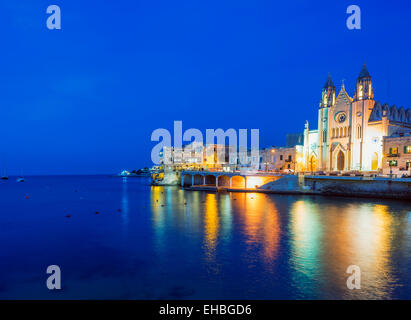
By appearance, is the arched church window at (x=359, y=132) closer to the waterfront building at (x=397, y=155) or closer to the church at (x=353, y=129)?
the church at (x=353, y=129)

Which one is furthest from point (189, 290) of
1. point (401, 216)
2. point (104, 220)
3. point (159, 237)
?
point (401, 216)

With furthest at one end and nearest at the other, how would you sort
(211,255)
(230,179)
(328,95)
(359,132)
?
(328,95) < (230,179) < (359,132) < (211,255)

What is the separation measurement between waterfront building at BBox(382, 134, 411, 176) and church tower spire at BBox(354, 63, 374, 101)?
1316 cm

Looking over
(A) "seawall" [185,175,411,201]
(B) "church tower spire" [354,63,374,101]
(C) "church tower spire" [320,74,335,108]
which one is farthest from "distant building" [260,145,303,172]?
(B) "church tower spire" [354,63,374,101]

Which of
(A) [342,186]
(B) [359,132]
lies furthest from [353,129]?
(A) [342,186]

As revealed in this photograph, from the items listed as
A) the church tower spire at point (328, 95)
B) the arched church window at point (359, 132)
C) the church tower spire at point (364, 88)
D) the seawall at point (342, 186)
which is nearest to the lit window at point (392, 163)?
the seawall at point (342, 186)

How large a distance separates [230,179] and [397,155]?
33230 mm

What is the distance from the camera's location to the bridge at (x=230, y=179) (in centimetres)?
5890

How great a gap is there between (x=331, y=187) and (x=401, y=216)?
1970 cm

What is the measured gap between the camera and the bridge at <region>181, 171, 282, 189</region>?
58.9 meters

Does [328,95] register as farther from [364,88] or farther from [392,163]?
[392,163]

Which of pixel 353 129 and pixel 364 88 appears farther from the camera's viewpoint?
pixel 353 129

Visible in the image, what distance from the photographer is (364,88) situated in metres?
59.8

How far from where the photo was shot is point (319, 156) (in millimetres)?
68062
